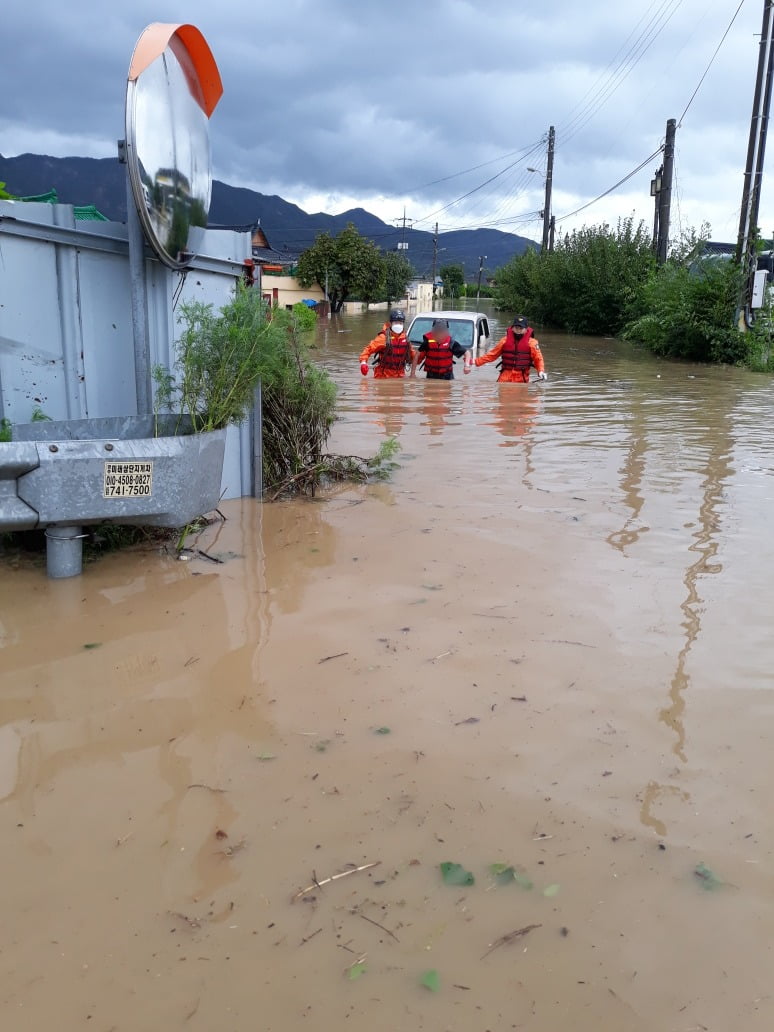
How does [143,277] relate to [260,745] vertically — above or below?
above

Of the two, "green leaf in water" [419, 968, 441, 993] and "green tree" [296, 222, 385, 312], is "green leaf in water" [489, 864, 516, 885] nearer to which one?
"green leaf in water" [419, 968, 441, 993]

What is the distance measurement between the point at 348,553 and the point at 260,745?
2280mm

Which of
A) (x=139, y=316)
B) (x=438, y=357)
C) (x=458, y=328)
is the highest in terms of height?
(x=458, y=328)

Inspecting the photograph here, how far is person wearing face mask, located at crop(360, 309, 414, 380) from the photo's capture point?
14422 millimetres

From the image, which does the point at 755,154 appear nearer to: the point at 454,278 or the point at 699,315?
the point at 699,315

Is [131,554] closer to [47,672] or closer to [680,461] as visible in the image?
[47,672]

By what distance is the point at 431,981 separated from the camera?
7.17ft

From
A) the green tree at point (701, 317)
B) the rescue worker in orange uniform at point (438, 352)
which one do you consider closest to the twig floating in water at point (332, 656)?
the rescue worker in orange uniform at point (438, 352)

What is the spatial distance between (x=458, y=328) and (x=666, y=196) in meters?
14.4

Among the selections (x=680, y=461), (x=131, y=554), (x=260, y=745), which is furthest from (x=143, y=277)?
(x=680, y=461)

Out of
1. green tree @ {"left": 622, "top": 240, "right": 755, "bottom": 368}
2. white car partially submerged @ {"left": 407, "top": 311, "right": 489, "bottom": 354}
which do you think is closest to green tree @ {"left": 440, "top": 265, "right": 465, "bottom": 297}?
green tree @ {"left": 622, "top": 240, "right": 755, "bottom": 368}

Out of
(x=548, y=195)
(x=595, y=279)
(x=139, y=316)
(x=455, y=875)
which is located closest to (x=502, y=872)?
(x=455, y=875)

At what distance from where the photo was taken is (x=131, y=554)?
504cm

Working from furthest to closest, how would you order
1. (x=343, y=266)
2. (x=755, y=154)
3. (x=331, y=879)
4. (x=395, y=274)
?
(x=395, y=274) < (x=343, y=266) < (x=755, y=154) < (x=331, y=879)
